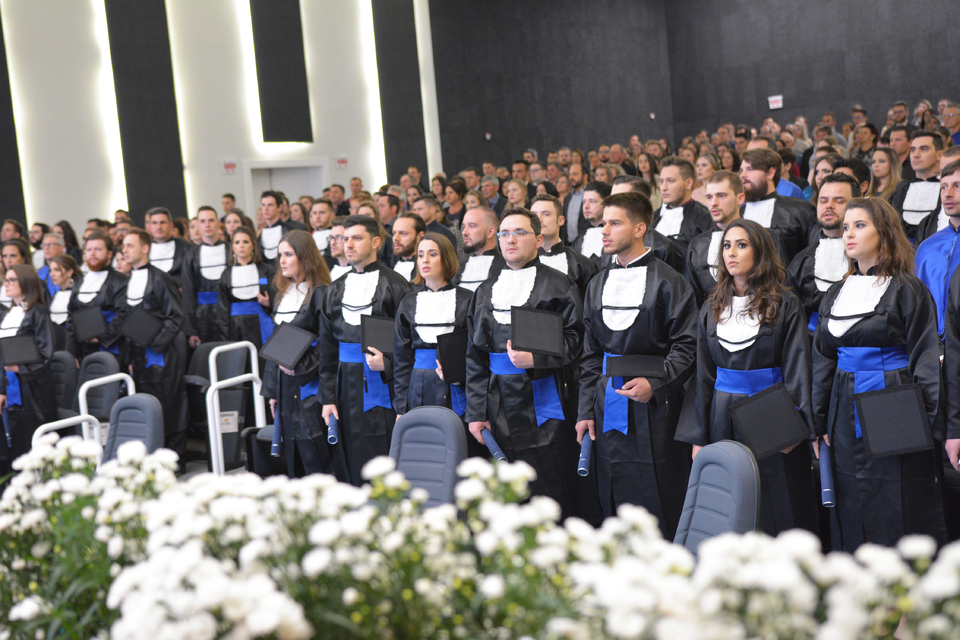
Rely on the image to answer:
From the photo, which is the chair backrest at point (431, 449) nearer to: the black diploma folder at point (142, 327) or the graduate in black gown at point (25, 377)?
the black diploma folder at point (142, 327)

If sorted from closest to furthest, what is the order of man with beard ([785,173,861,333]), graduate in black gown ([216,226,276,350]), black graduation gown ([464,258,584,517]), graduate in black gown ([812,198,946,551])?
graduate in black gown ([812,198,946,551]), black graduation gown ([464,258,584,517]), man with beard ([785,173,861,333]), graduate in black gown ([216,226,276,350])

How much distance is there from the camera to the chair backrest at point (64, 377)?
22.1ft

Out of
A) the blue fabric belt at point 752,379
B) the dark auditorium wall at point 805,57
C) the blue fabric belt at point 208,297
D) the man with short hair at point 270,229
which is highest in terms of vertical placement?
the dark auditorium wall at point 805,57

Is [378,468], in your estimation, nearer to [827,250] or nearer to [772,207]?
[827,250]

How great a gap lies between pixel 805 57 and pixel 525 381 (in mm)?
17634

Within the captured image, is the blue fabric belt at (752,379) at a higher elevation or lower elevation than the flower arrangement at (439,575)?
lower

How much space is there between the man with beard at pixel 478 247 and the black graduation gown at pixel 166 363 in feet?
9.41

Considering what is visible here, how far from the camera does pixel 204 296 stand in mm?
8852

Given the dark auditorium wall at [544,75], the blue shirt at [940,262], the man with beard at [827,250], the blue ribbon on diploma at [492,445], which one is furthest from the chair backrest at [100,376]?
the dark auditorium wall at [544,75]

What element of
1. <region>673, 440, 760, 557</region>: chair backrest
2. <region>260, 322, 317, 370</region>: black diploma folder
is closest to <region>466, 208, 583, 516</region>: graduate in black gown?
<region>260, 322, 317, 370</region>: black diploma folder

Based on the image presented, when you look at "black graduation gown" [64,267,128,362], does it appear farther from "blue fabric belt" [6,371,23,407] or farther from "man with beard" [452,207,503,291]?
"man with beard" [452,207,503,291]

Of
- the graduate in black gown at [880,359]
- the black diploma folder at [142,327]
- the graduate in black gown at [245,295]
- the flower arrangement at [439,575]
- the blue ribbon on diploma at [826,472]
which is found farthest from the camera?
the graduate in black gown at [245,295]

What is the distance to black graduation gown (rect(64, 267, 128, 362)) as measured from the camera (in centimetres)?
751

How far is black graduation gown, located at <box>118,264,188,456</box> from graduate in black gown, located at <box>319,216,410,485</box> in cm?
229
